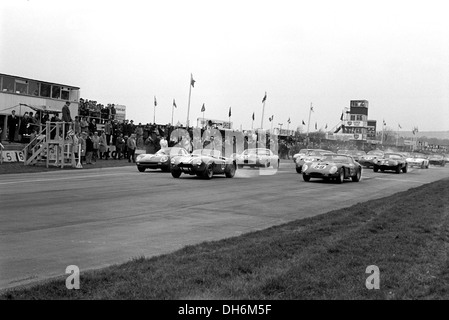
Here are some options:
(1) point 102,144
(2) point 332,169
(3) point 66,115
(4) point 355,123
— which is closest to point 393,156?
(2) point 332,169

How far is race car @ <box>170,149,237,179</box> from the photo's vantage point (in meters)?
21.6

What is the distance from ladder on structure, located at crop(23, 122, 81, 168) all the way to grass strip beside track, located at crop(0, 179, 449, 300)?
1714 cm

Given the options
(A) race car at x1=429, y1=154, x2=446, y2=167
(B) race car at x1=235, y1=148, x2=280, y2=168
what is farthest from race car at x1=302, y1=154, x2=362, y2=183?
(A) race car at x1=429, y1=154, x2=446, y2=167

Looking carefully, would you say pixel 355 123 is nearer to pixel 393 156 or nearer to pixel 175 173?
Answer: pixel 393 156

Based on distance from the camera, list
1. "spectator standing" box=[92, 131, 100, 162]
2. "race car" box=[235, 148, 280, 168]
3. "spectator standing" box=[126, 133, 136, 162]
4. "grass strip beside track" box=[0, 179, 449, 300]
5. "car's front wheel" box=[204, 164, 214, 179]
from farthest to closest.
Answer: "race car" box=[235, 148, 280, 168] < "spectator standing" box=[126, 133, 136, 162] < "spectator standing" box=[92, 131, 100, 162] < "car's front wheel" box=[204, 164, 214, 179] < "grass strip beside track" box=[0, 179, 449, 300]

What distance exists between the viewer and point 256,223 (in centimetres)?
1110

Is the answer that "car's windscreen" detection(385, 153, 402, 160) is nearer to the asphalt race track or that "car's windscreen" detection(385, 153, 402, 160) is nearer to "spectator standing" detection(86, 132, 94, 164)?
the asphalt race track

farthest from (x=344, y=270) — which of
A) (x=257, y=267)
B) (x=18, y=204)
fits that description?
(x=18, y=204)

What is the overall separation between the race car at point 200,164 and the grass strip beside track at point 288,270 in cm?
1260

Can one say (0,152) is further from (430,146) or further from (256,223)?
(430,146)

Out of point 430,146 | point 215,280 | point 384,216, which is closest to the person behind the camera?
point 215,280

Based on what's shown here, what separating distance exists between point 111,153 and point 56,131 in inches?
322

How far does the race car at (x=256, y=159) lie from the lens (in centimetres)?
3247

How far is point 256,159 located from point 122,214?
22.1 meters
